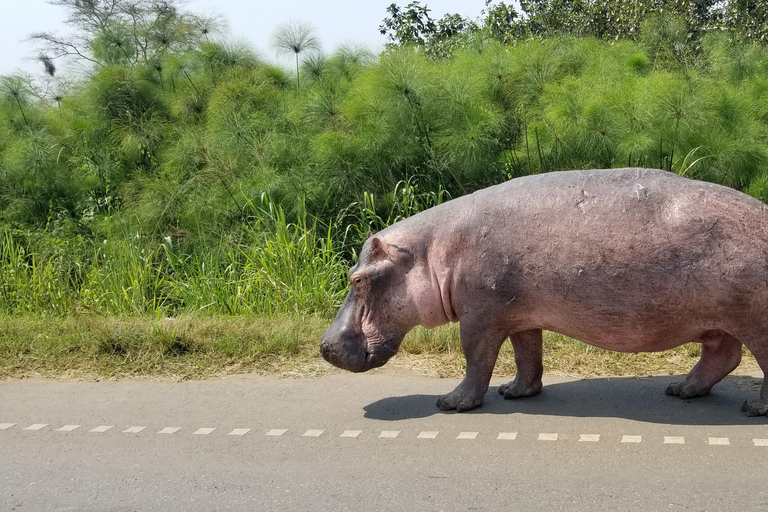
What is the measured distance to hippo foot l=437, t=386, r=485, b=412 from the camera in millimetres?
4734

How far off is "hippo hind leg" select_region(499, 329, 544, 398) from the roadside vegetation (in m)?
0.66

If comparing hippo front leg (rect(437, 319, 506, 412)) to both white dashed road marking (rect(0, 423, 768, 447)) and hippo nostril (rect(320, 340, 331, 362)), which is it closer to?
white dashed road marking (rect(0, 423, 768, 447))

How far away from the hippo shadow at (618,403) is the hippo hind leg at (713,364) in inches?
2.3

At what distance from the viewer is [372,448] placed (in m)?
4.26

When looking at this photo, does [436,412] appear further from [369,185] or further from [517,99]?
[517,99]

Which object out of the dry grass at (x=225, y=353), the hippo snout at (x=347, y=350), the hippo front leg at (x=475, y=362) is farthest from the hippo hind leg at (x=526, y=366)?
the hippo snout at (x=347, y=350)

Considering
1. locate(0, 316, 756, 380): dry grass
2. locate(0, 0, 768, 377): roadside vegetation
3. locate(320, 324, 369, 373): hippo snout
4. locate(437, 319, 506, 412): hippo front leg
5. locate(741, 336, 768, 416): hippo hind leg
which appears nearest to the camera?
locate(741, 336, 768, 416): hippo hind leg

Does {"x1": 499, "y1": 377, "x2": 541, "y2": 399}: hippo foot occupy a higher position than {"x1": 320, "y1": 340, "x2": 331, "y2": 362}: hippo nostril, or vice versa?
{"x1": 320, "y1": 340, "x2": 331, "y2": 362}: hippo nostril

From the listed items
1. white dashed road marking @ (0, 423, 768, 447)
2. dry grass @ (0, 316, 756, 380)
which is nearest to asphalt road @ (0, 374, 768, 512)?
white dashed road marking @ (0, 423, 768, 447)

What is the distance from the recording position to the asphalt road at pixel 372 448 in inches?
143

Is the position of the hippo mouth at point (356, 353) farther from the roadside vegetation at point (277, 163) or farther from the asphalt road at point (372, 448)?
the roadside vegetation at point (277, 163)

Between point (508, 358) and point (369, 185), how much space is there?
3.42 m

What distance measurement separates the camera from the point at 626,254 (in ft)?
13.9

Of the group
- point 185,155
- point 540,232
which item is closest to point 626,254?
point 540,232
